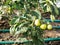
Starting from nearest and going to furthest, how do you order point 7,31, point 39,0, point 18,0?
point 18,0
point 39,0
point 7,31

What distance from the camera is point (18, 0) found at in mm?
1920

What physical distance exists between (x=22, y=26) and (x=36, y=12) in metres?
0.21

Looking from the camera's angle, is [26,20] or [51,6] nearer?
[51,6]

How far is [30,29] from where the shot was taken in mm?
1956

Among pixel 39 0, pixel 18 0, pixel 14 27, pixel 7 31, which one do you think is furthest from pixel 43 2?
pixel 7 31

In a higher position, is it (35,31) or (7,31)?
(35,31)

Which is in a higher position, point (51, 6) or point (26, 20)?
point (51, 6)

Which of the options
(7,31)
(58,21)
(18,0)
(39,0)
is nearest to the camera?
(18,0)

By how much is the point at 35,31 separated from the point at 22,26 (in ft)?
0.49

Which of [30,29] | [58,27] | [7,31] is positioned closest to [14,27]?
[30,29]

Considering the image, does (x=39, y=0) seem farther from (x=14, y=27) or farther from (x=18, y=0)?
(x=14, y=27)

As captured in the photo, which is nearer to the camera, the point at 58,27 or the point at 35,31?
the point at 35,31

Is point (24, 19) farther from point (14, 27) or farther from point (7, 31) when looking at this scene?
point (7, 31)

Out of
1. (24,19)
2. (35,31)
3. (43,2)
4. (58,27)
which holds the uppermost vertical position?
(43,2)
